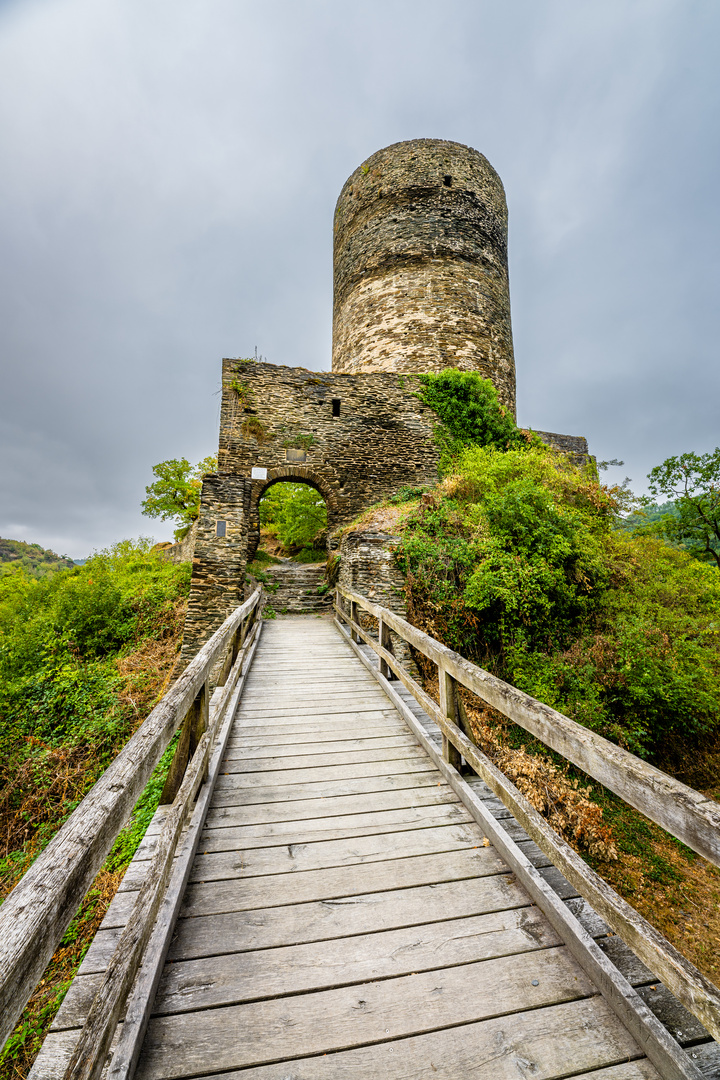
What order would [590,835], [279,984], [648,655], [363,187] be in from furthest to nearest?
[363,187], [648,655], [590,835], [279,984]

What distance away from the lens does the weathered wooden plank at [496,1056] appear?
1228 millimetres

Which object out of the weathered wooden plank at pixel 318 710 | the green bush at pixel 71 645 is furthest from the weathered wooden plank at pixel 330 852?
the green bush at pixel 71 645

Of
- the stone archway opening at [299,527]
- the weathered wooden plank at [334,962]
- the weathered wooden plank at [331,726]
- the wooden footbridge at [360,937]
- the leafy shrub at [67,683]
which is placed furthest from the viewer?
the stone archway opening at [299,527]

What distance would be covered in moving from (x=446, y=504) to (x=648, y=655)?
159 inches

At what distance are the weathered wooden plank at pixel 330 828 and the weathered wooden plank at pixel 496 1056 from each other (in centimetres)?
95

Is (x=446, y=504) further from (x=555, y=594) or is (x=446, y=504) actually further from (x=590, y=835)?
(x=590, y=835)

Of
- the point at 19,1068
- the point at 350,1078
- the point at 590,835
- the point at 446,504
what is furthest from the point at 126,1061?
the point at 446,504

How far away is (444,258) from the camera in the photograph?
1333 centimetres

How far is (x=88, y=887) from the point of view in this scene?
36.3 inches

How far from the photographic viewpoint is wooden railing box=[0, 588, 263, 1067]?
30.3 inches

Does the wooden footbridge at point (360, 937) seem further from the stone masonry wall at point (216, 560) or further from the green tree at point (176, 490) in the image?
the green tree at point (176, 490)

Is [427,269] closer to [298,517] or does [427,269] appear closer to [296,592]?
[298,517]

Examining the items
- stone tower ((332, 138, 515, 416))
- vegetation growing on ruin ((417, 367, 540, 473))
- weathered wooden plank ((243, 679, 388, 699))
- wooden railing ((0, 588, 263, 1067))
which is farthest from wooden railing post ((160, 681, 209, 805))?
stone tower ((332, 138, 515, 416))

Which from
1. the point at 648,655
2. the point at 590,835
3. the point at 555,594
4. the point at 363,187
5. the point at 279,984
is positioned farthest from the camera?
the point at 363,187
